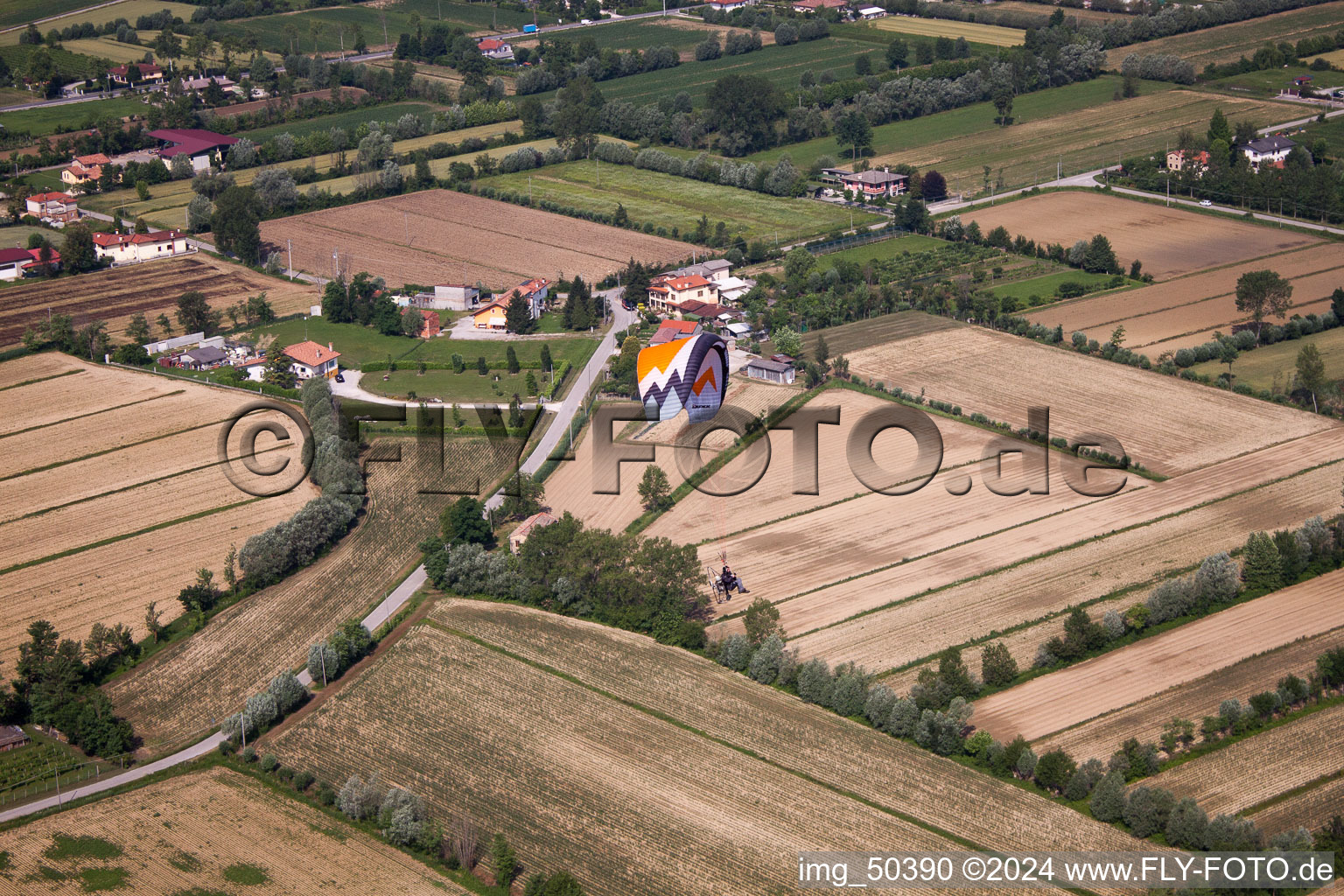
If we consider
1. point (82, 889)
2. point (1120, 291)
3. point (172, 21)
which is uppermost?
point (172, 21)

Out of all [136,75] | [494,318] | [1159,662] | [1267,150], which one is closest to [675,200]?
[494,318]

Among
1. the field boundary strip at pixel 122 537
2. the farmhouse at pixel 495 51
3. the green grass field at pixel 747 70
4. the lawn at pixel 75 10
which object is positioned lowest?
the field boundary strip at pixel 122 537

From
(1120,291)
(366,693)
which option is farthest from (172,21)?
(366,693)

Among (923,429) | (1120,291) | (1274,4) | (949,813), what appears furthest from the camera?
(1274,4)

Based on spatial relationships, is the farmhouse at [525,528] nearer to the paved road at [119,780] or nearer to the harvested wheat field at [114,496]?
the harvested wheat field at [114,496]

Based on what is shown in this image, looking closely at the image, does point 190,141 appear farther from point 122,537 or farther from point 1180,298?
point 1180,298

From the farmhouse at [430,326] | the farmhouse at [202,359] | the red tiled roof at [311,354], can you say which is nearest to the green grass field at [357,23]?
the farmhouse at [430,326]

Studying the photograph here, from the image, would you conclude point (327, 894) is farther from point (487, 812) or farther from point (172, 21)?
point (172, 21)
